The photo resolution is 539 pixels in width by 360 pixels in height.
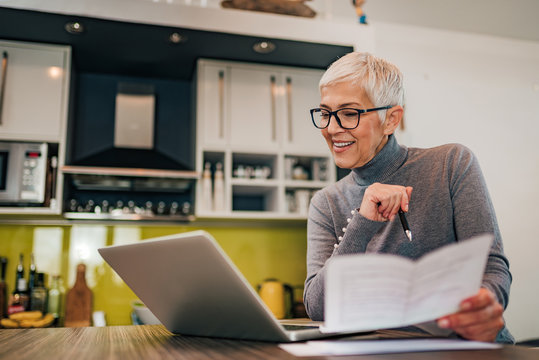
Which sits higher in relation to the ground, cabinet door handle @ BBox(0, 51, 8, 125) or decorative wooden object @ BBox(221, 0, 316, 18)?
decorative wooden object @ BBox(221, 0, 316, 18)

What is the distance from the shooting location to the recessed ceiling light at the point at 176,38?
264 cm

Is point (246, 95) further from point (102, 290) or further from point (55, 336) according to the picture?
point (55, 336)

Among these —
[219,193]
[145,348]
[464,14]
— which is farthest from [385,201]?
[464,14]

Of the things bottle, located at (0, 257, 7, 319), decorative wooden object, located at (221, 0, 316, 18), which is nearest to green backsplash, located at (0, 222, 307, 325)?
bottle, located at (0, 257, 7, 319)

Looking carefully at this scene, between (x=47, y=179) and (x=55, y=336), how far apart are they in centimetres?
194

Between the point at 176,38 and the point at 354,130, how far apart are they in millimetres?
1693

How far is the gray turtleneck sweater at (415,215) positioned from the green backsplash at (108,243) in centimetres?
183

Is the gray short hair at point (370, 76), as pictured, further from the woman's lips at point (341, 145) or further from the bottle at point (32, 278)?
the bottle at point (32, 278)

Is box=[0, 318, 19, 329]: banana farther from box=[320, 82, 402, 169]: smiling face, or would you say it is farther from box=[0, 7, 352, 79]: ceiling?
box=[320, 82, 402, 169]: smiling face

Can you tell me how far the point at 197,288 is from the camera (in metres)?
0.77

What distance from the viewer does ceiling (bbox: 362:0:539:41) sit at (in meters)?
3.42

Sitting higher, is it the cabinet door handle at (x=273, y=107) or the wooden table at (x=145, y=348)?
the cabinet door handle at (x=273, y=107)

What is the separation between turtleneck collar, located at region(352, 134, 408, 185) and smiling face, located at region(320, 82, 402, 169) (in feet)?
0.06

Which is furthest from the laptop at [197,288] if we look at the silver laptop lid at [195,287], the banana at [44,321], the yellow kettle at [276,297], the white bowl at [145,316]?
the yellow kettle at [276,297]
